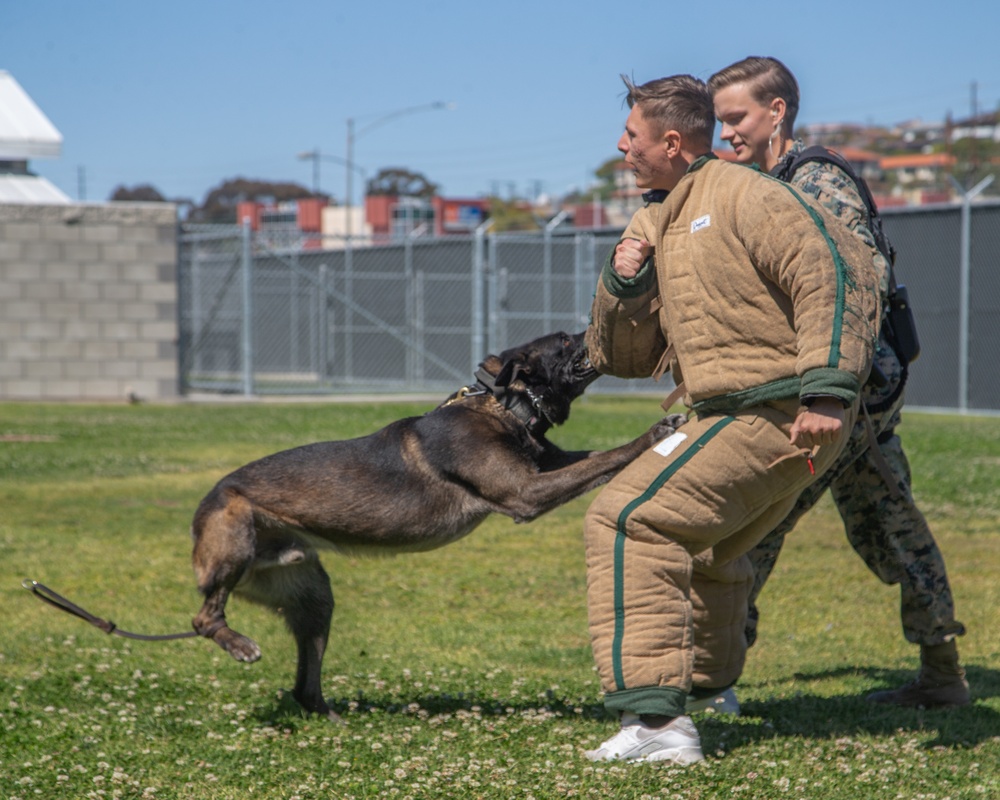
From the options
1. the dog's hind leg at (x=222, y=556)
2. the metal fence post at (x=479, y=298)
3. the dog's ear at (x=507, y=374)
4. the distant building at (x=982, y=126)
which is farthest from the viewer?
the distant building at (x=982, y=126)

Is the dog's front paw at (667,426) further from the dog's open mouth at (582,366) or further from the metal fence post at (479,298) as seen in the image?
the metal fence post at (479,298)

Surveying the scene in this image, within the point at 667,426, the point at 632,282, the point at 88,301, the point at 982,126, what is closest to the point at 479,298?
the point at 88,301

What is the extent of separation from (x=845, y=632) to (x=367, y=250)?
71.4 ft

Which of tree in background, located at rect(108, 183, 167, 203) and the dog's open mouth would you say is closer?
the dog's open mouth

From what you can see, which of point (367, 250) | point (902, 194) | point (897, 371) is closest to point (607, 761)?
point (897, 371)

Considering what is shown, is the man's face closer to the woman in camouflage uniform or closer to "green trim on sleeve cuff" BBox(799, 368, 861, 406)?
the woman in camouflage uniform

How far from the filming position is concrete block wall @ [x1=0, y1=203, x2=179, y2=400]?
18.6 m

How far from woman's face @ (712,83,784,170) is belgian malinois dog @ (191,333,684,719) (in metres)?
0.97

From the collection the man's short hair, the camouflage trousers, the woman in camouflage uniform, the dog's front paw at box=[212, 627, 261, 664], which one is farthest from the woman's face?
the dog's front paw at box=[212, 627, 261, 664]

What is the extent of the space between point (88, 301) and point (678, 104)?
16663mm

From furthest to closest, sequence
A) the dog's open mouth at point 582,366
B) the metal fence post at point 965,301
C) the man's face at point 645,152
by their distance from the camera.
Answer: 1. the metal fence post at point 965,301
2. the dog's open mouth at point 582,366
3. the man's face at point 645,152

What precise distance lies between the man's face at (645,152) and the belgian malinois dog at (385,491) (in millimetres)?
959

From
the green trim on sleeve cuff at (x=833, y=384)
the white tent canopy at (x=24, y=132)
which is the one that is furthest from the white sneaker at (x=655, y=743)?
the white tent canopy at (x=24, y=132)

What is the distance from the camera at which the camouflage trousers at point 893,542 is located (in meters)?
4.52
